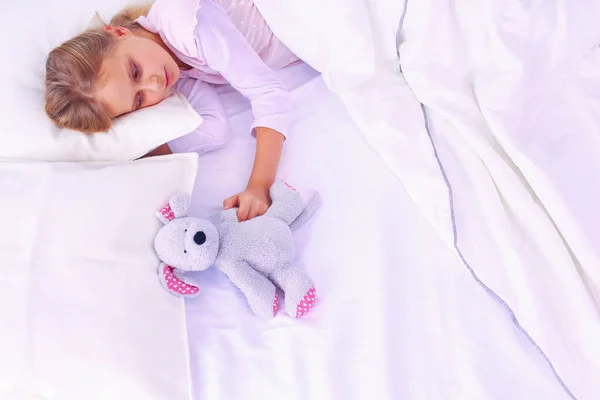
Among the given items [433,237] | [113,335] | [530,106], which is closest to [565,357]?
[433,237]

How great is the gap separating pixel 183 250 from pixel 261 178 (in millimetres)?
225

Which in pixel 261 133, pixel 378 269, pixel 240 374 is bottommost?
pixel 240 374

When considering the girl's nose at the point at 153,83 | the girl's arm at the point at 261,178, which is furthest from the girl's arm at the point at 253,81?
the girl's nose at the point at 153,83

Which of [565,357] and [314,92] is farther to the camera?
[314,92]

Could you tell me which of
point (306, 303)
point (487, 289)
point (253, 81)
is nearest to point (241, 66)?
point (253, 81)

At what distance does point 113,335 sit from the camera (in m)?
0.73

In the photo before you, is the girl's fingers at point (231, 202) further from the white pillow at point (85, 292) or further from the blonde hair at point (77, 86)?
the blonde hair at point (77, 86)

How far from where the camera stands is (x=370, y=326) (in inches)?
31.1

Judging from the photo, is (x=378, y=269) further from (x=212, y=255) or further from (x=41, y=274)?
(x=41, y=274)

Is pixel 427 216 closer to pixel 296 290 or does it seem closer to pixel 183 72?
pixel 296 290

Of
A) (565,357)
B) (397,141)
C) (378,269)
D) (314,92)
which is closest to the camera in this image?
(565,357)

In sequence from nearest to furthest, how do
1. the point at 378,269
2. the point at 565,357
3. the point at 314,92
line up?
the point at 565,357 < the point at 378,269 < the point at 314,92

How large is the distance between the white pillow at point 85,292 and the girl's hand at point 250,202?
0.38 ft

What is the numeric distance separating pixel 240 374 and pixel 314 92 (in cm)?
60
